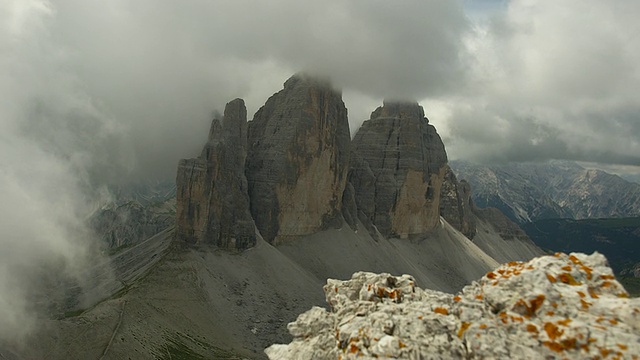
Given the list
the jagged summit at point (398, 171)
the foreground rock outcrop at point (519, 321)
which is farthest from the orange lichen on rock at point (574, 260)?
the jagged summit at point (398, 171)

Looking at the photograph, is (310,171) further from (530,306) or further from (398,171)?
(530,306)

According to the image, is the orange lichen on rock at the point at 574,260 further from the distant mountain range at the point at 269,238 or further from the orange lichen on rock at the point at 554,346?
the distant mountain range at the point at 269,238

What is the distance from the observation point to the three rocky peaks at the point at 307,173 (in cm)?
9400

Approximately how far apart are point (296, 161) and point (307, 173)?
Answer: 4697mm

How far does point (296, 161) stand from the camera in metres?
112

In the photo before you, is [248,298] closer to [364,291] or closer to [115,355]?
[115,355]

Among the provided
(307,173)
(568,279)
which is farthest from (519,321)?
(307,173)

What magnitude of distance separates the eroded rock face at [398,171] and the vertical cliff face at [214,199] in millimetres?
49750

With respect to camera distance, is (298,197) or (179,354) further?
(298,197)

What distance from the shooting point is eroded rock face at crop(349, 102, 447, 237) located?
5605 inches

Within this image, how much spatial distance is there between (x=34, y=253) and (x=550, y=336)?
333ft

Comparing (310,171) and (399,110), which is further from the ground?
(399,110)

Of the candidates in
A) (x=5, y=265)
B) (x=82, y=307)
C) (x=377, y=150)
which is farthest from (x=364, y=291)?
(x=377, y=150)

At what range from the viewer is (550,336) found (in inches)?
407
